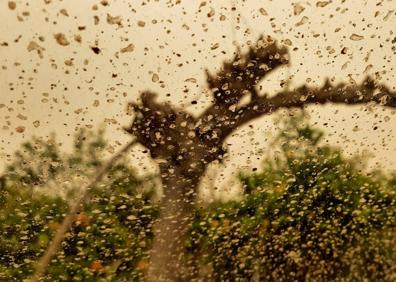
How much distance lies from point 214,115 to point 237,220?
2.06 meters

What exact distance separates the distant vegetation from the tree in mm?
211

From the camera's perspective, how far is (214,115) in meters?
2.25

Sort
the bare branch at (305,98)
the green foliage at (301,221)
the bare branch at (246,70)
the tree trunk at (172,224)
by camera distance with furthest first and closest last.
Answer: the green foliage at (301,221), the tree trunk at (172,224), the bare branch at (305,98), the bare branch at (246,70)

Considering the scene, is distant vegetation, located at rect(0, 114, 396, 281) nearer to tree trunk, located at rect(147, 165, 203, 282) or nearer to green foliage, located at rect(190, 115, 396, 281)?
green foliage, located at rect(190, 115, 396, 281)

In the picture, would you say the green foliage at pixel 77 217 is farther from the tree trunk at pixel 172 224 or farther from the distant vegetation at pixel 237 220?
the tree trunk at pixel 172 224

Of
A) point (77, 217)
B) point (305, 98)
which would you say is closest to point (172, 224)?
point (77, 217)

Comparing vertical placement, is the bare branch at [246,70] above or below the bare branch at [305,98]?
above

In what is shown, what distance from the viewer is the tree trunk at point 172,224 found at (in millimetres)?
2488

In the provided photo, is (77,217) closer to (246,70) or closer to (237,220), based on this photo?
(246,70)

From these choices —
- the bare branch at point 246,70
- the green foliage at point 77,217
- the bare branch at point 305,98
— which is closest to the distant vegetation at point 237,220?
the green foliage at point 77,217

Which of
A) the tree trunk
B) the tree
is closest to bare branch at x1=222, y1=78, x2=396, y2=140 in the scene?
the tree

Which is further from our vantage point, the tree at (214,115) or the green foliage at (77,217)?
the green foliage at (77,217)

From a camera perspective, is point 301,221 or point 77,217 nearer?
point 77,217

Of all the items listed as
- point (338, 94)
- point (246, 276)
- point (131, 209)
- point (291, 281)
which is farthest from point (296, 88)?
point (291, 281)
